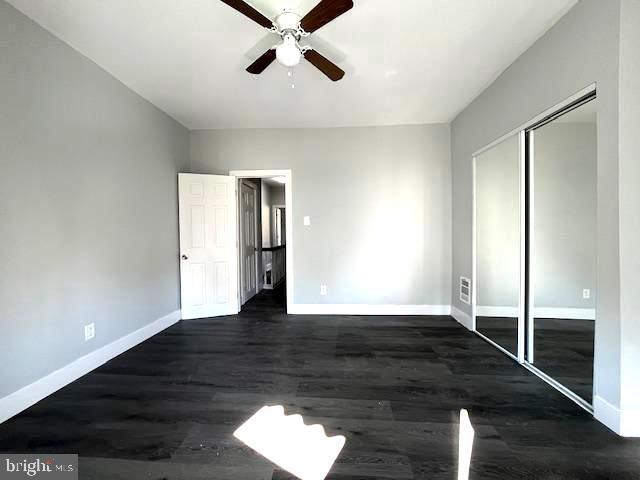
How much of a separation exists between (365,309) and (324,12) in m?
3.36

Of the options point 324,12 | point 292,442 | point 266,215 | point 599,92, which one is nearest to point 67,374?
point 292,442

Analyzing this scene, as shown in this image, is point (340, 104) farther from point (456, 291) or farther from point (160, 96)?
point (456, 291)

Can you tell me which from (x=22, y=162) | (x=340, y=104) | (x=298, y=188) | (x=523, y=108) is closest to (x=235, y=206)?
(x=298, y=188)

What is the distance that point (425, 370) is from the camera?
7.87ft

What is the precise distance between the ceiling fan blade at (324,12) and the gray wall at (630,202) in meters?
1.53

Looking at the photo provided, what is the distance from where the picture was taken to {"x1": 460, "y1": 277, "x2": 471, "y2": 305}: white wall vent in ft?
11.2

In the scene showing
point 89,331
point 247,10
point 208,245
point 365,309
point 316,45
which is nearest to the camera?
point 247,10

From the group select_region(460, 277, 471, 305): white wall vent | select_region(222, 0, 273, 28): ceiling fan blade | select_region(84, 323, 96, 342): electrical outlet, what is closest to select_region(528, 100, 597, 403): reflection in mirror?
select_region(460, 277, 471, 305): white wall vent

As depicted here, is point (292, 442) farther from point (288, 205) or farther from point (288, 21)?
point (288, 205)

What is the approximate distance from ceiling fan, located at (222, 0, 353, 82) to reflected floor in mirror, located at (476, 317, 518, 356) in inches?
107

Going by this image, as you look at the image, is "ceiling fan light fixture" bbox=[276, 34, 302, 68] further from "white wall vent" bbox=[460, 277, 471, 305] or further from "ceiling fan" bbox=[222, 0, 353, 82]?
"white wall vent" bbox=[460, 277, 471, 305]

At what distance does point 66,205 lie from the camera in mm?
2223

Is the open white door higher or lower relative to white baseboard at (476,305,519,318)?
higher

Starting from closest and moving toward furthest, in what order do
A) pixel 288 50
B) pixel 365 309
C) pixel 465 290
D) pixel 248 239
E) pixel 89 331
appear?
pixel 288 50
pixel 89 331
pixel 465 290
pixel 365 309
pixel 248 239
